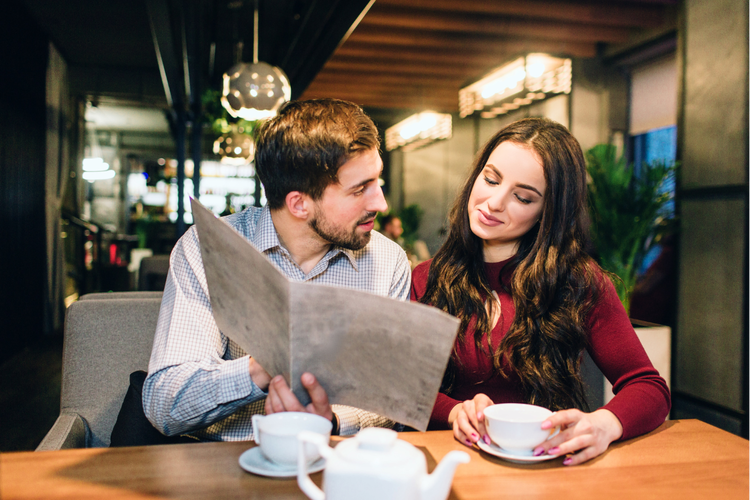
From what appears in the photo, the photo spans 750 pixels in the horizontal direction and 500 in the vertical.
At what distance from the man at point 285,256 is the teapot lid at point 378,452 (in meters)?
0.44

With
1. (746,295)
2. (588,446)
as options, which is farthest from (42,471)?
(746,295)

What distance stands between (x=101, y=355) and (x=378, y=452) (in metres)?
1.19

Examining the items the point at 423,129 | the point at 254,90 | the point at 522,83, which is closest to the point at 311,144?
the point at 254,90

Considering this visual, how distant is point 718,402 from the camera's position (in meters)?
2.98

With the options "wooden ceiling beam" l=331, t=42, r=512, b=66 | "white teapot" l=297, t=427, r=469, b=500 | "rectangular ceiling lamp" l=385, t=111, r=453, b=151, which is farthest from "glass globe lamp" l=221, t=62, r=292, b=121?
"white teapot" l=297, t=427, r=469, b=500

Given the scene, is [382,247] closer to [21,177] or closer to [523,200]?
[523,200]

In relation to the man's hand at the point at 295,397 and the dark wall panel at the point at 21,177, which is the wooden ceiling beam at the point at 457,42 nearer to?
the dark wall panel at the point at 21,177

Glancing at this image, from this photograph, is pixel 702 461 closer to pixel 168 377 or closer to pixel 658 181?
pixel 168 377

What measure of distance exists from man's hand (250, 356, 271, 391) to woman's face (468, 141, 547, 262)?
2.37 ft

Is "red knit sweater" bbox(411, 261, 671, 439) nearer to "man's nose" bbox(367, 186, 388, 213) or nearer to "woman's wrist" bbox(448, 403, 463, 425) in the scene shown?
"woman's wrist" bbox(448, 403, 463, 425)

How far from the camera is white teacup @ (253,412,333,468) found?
0.77 meters

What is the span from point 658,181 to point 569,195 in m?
2.06

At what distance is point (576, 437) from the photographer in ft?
3.03

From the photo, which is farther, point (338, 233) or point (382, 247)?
point (382, 247)
